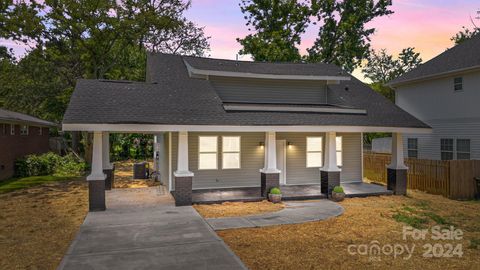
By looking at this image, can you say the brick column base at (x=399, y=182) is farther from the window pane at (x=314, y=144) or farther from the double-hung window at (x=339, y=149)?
the window pane at (x=314, y=144)

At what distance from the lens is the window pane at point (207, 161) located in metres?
15.9

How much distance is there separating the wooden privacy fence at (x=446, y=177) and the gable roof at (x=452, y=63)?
5.52 m

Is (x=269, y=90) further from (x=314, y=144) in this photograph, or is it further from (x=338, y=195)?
(x=338, y=195)

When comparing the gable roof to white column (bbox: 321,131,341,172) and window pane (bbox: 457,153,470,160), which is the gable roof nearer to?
window pane (bbox: 457,153,470,160)

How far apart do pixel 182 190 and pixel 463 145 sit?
15630 mm

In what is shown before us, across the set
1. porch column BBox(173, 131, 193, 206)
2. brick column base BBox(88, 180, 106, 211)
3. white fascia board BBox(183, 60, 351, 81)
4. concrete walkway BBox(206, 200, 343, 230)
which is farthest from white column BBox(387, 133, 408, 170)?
brick column base BBox(88, 180, 106, 211)

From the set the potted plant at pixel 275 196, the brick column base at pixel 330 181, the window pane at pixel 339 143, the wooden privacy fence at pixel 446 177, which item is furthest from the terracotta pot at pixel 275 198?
the wooden privacy fence at pixel 446 177

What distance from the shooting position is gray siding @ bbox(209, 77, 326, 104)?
17578 mm

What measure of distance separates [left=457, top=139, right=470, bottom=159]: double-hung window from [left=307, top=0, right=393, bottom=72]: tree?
63.2 feet

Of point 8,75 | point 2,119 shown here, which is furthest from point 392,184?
point 8,75

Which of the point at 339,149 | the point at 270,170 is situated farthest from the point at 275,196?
the point at 339,149

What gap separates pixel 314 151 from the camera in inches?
693

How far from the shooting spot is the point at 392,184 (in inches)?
633

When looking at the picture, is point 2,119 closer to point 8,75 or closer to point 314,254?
point 314,254
